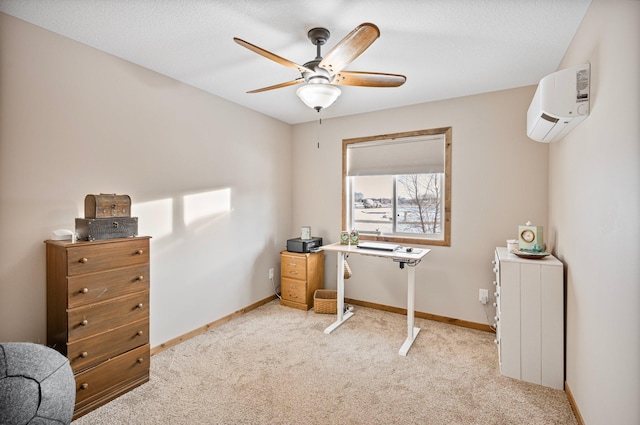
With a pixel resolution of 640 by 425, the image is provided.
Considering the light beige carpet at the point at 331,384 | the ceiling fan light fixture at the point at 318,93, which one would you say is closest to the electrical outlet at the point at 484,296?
the light beige carpet at the point at 331,384

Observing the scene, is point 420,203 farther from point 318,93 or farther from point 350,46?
point 350,46

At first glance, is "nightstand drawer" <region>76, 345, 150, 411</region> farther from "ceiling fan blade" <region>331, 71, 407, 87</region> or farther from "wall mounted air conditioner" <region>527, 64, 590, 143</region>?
"wall mounted air conditioner" <region>527, 64, 590, 143</region>

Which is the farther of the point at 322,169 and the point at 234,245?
the point at 322,169

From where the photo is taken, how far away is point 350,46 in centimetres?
174

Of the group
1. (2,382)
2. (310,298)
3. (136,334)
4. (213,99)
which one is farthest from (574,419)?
(213,99)

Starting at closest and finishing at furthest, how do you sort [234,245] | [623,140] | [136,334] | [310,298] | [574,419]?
1. [623,140]
2. [574,419]
3. [136,334]
4. [234,245]
5. [310,298]

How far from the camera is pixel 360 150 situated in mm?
4102

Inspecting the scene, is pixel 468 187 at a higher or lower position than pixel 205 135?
lower

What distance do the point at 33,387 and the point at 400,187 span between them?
144 inches

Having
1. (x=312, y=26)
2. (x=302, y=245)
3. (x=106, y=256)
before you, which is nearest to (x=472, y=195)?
(x=302, y=245)

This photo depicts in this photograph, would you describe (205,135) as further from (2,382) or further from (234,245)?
(2,382)

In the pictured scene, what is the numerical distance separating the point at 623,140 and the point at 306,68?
1748 millimetres

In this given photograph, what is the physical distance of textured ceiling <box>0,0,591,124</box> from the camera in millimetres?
1855

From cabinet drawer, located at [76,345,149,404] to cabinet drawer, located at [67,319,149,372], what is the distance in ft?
0.14
